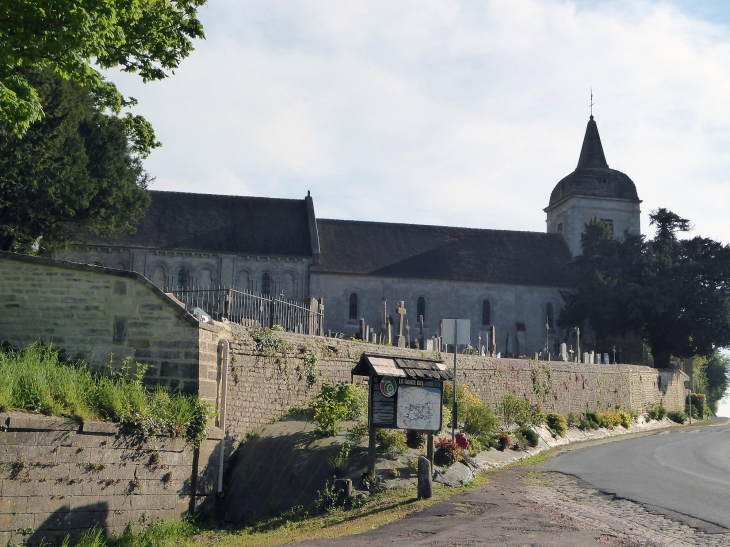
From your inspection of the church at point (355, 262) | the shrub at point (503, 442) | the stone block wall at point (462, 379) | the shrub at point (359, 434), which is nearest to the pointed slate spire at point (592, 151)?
the church at point (355, 262)

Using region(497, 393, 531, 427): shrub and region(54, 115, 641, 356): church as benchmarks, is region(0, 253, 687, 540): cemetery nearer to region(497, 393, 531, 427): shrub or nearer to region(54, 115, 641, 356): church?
region(497, 393, 531, 427): shrub

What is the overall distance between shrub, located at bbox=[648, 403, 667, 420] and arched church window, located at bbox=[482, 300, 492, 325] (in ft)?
36.5

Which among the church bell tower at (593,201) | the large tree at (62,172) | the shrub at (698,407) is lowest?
the shrub at (698,407)

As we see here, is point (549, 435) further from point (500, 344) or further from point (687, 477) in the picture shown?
point (500, 344)

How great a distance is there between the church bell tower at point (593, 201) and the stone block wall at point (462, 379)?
12.3 metres

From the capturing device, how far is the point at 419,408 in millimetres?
14602

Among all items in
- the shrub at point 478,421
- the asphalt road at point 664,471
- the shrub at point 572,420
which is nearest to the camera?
the asphalt road at point 664,471

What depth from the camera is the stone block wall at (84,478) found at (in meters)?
11.3

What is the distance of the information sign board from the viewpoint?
1423cm

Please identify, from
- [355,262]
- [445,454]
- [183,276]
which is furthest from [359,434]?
[355,262]

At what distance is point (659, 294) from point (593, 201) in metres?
11.7

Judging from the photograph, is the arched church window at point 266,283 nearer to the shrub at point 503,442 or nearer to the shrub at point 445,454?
the shrub at point 503,442

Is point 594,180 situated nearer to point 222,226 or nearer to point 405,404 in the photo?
point 222,226

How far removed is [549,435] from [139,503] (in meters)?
16.8
